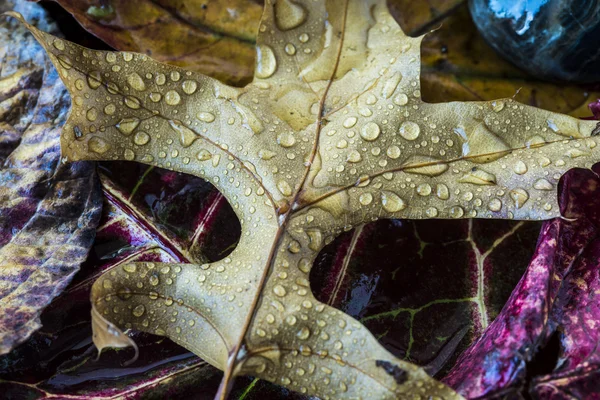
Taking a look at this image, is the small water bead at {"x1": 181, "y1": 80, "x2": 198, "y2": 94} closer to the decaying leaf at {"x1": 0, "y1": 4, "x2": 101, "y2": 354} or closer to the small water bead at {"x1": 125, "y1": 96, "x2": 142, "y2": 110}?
the small water bead at {"x1": 125, "y1": 96, "x2": 142, "y2": 110}

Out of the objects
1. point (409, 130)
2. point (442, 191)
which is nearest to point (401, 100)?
point (409, 130)

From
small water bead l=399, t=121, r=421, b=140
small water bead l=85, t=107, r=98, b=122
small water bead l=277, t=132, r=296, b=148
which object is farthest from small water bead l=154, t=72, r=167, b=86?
small water bead l=399, t=121, r=421, b=140

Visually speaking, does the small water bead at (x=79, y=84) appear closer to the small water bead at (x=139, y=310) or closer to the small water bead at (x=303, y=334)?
the small water bead at (x=139, y=310)

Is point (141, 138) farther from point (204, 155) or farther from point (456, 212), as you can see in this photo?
point (456, 212)

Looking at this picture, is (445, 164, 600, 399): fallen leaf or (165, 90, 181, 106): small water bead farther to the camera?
(165, 90, 181, 106): small water bead

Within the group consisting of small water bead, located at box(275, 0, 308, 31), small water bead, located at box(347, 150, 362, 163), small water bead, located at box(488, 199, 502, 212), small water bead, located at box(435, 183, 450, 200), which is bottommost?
small water bead, located at box(488, 199, 502, 212)
